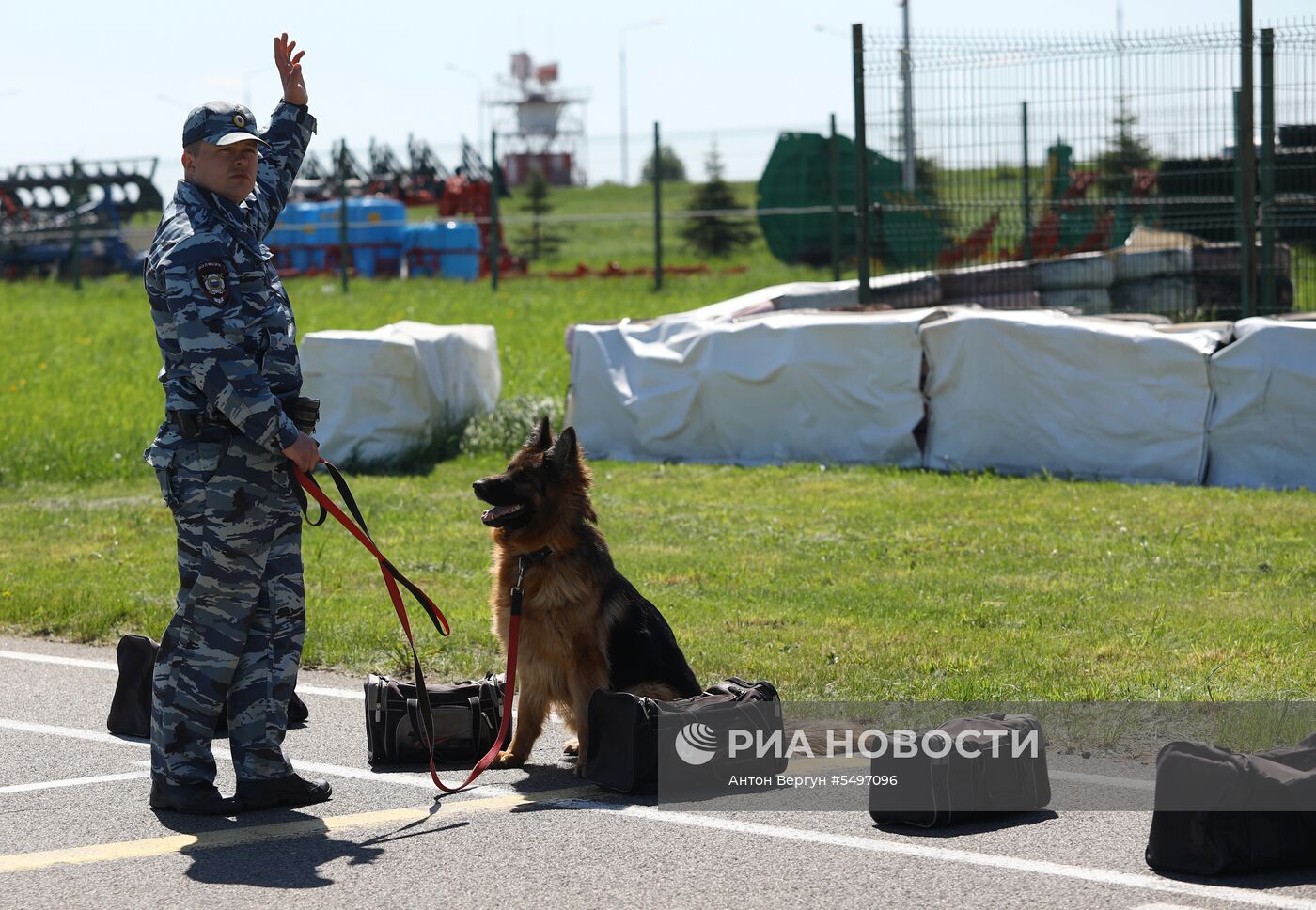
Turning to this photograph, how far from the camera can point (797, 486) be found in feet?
39.3

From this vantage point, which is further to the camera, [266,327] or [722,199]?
[722,199]

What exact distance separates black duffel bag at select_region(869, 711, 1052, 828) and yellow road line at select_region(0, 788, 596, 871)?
3.82 ft

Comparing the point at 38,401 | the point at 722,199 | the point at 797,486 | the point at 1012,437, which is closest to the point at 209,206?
the point at 797,486

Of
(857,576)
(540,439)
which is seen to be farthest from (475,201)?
(540,439)

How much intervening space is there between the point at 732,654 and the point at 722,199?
37807 mm

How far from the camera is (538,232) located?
140 ft

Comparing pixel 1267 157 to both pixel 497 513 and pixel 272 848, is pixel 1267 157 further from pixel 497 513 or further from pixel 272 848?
pixel 272 848

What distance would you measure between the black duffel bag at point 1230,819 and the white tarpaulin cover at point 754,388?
26.9ft

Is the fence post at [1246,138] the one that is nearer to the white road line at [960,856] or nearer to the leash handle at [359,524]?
the leash handle at [359,524]

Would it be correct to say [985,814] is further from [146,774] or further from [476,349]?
[476,349]

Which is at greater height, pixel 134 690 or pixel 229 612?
pixel 229 612

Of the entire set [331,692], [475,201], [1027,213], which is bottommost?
[331,692]

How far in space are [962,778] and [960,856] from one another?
0.38 metres

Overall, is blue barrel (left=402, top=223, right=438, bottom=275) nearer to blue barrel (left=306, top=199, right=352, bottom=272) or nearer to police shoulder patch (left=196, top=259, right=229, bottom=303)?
blue barrel (left=306, top=199, right=352, bottom=272)
